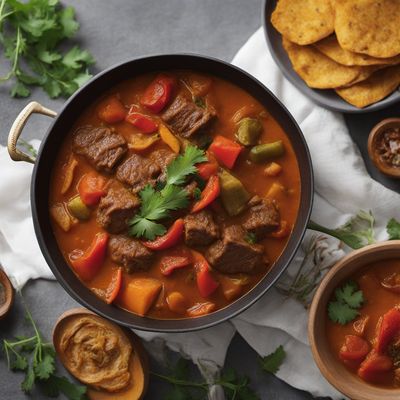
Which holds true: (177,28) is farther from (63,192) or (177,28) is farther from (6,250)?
(6,250)

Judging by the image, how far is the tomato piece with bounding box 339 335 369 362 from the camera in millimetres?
4688

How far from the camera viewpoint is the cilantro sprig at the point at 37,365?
16.2 feet

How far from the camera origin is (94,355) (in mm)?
4852

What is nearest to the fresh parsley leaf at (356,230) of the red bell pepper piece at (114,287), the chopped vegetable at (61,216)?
the red bell pepper piece at (114,287)

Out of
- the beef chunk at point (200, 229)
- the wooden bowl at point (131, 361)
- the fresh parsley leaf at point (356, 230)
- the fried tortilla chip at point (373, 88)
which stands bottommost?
the wooden bowl at point (131, 361)

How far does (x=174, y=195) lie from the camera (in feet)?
14.8

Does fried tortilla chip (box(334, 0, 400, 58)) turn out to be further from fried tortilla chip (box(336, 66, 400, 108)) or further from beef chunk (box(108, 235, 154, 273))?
beef chunk (box(108, 235, 154, 273))

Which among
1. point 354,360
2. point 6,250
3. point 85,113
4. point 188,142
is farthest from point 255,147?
point 6,250

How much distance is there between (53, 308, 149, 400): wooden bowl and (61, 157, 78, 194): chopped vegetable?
0.88 metres

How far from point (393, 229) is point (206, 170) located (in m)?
1.41

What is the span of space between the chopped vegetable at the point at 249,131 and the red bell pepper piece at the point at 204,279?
85cm

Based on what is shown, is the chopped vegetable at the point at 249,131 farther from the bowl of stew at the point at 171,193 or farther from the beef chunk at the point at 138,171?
the beef chunk at the point at 138,171

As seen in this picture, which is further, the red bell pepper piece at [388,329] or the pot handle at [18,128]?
the red bell pepper piece at [388,329]

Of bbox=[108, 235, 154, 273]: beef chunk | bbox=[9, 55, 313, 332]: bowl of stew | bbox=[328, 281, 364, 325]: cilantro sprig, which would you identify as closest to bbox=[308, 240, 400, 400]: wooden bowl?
bbox=[328, 281, 364, 325]: cilantro sprig
